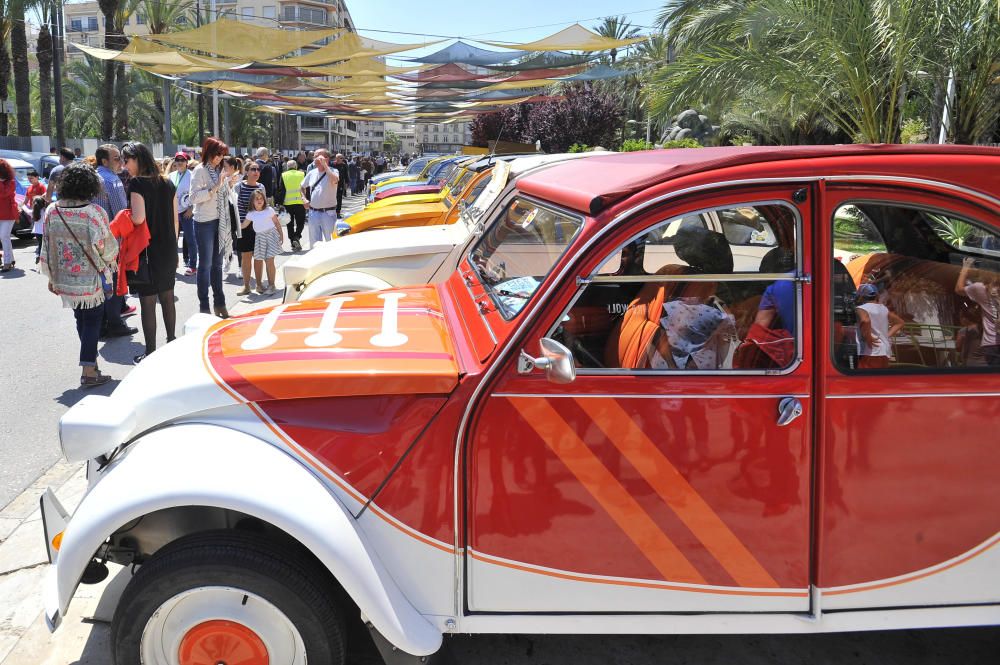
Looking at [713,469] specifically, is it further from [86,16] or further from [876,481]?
[86,16]

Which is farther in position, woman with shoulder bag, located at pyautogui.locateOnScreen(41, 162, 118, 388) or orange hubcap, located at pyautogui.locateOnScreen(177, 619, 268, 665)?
woman with shoulder bag, located at pyautogui.locateOnScreen(41, 162, 118, 388)

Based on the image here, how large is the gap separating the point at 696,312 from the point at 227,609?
1789 millimetres

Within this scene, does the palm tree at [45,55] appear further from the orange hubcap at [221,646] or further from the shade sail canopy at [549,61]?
the orange hubcap at [221,646]

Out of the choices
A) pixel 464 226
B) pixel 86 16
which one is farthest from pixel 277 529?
pixel 86 16

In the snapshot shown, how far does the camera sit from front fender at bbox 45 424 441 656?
2.38 m

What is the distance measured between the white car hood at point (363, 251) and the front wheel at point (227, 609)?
3.98m

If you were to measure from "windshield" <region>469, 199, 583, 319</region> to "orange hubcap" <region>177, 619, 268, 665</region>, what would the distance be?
4.35 feet

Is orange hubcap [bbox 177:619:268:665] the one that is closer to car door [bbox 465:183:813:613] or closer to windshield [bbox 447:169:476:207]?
car door [bbox 465:183:813:613]

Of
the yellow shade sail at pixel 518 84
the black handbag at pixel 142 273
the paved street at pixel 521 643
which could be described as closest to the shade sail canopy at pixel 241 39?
the yellow shade sail at pixel 518 84

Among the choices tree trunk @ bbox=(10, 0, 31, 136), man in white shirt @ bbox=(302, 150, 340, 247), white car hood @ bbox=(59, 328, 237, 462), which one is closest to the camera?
white car hood @ bbox=(59, 328, 237, 462)

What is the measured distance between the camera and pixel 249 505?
2369mm

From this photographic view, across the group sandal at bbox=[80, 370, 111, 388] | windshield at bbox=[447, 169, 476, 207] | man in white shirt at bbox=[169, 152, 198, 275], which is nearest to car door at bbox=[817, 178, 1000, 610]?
sandal at bbox=[80, 370, 111, 388]

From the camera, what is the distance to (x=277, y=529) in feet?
8.70

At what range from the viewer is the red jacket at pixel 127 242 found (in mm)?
6582
